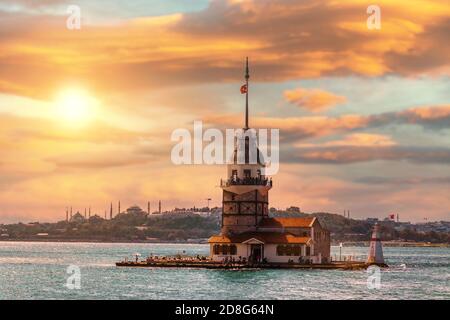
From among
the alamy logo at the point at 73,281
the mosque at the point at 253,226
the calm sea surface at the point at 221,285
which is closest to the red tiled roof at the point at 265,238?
the mosque at the point at 253,226

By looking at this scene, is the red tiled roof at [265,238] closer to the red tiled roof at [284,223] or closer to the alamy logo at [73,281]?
the red tiled roof at [284,223]

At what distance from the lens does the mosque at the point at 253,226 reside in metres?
125

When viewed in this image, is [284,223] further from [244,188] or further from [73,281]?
[73,281]

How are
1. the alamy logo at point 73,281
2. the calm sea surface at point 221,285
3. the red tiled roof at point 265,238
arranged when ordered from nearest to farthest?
the calm sea surface at point 221,285 < the alamy logo at point 73,281 < the red tiled roof at point 265,238

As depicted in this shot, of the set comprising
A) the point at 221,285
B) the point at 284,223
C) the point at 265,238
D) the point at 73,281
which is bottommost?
the point at 221,285

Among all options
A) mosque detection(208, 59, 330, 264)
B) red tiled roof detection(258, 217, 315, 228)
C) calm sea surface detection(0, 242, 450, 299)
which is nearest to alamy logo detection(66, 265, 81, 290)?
calm sea surface detection(0, 242, 450, 299)

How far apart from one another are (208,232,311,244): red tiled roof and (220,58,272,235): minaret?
1089 mm

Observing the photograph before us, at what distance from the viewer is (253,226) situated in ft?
419

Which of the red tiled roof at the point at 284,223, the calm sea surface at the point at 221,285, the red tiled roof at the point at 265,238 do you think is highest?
the red tiled roof at the point at 284,223

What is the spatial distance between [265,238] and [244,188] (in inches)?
255

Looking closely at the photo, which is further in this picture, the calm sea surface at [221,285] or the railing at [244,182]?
the railing at [244,182]

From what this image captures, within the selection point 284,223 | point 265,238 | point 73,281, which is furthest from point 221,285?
point 284,223

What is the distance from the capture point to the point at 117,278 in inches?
4493
